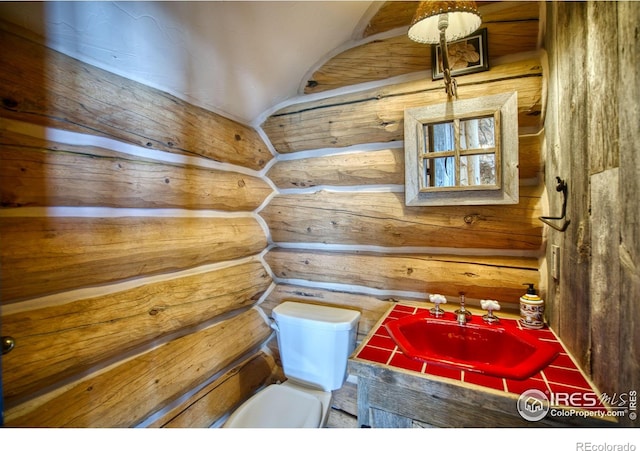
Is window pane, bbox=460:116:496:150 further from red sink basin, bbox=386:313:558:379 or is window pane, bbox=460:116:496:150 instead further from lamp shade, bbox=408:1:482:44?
red sink basin, bbox=386:313:558:379

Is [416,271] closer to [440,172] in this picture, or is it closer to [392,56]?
[440,172]

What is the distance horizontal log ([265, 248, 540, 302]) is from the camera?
1.16 m

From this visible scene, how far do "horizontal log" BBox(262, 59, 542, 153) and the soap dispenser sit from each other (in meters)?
0.71

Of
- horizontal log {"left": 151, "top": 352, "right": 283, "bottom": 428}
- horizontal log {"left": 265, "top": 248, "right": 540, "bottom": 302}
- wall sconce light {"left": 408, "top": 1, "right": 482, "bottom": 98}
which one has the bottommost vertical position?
horizontal log {"left": 151, "top": 352, "right": 283, "bottom": 428}

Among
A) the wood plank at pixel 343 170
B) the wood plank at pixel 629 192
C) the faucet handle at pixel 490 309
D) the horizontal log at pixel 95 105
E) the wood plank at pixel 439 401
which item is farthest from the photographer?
the wood plank at pixel 343 170

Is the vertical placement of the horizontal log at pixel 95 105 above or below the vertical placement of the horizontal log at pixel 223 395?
above

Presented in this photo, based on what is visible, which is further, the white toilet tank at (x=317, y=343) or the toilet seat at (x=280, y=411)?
the white toilet tank at (x=317, y=343)

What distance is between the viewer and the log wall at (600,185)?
0.53 meters

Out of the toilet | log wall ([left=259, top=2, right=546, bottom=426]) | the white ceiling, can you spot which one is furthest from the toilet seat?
the white ceiling

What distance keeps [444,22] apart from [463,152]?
0.50 meters

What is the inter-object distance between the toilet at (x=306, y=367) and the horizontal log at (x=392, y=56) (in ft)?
4.06

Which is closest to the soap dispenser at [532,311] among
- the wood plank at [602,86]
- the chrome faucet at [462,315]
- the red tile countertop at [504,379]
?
the red tile countertop at [504,379]

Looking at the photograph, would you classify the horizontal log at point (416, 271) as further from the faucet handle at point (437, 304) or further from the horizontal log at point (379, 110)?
the horizontal log at point (379, 110)
